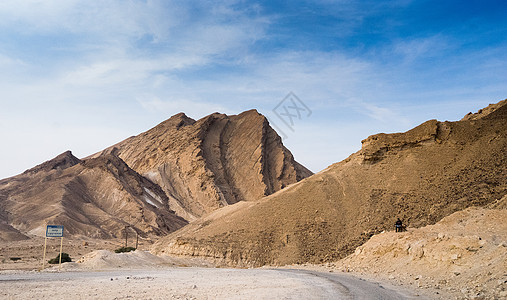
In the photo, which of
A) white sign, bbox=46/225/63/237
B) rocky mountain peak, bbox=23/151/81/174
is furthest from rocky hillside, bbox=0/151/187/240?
white sign, bbox=46/225/63/237

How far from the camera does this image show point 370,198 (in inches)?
1363

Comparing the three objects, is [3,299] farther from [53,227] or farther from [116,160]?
[116,160]

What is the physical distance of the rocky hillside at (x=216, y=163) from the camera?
312ft

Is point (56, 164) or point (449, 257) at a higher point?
point (56, 164)

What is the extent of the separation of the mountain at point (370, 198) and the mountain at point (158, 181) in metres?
39.8

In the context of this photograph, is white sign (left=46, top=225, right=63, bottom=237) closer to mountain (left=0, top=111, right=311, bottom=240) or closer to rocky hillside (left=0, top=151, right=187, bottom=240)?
rocky hillside (left=0, top=151, right=187, bottom=240)

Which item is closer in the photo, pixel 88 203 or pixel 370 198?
pixel 370 198

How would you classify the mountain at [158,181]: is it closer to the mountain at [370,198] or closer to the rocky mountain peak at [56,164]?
the rocky mountain peak at [56,164]

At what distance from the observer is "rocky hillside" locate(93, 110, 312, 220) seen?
95.1 metres

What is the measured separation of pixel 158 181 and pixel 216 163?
43.7ft

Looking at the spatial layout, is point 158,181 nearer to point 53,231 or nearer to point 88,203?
point 88,203

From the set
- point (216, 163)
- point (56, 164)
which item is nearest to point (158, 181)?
point (216, 163)

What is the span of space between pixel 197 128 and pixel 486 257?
3664 inches

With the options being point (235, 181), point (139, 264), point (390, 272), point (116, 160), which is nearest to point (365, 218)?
point (390, 272)
